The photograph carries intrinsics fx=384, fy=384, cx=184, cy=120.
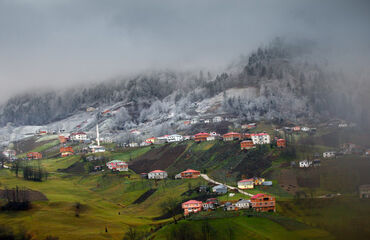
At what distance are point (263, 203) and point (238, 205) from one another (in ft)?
21.1

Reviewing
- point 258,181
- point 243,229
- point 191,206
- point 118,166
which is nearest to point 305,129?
point 258,181

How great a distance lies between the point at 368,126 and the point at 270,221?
31.5m

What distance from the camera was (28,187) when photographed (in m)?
132

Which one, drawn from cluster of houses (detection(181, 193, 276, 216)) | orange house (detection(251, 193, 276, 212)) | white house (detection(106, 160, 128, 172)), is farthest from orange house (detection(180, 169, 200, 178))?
orange house (detection(251, 193, 276, 212))

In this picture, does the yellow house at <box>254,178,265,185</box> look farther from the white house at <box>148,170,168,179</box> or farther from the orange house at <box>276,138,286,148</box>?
the white house at <box>148,170,168,179</box>

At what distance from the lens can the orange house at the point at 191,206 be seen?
10219cm

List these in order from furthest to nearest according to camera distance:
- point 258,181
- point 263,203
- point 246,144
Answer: point 246,144, point 258,181, point 263,203

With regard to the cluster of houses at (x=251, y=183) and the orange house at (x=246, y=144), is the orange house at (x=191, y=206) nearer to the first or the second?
the cluster of houses at (x=251, y=183)

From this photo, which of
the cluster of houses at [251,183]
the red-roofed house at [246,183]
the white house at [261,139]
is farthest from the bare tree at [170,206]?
the white house at [261,139]

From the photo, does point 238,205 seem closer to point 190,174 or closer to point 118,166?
point 190,174

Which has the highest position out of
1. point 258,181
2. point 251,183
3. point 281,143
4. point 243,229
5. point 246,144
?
point 243,229

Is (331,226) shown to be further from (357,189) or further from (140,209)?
(140,209)

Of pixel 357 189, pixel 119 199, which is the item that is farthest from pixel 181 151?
pixel 357 189

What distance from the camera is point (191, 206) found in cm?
10400
